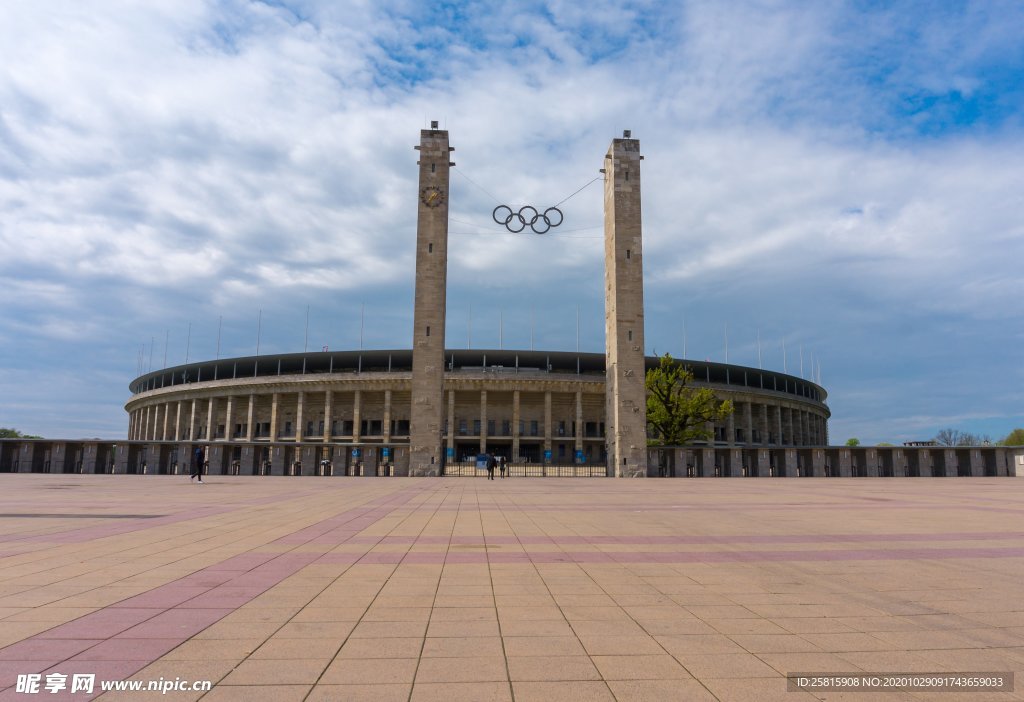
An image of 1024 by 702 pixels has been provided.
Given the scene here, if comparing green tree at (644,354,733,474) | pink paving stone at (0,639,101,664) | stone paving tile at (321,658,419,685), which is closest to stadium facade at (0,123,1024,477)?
green tree at (644,354,733,474)

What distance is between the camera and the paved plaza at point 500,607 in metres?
4.99

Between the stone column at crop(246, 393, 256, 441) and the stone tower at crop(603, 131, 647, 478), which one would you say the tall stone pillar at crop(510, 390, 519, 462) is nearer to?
the stone tower at crop(603, 131, 647, 478)

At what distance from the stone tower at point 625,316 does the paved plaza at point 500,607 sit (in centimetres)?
2930

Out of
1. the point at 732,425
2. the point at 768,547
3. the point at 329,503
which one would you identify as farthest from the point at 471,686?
the point at 732,425

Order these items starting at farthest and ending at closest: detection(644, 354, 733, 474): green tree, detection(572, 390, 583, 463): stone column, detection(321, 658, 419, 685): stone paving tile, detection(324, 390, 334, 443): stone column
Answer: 1. detection(324, 390, 334, 443): stone column
2. detection(572, 390, 583, 463): stone column
3. detection(644, 354, 733, 474): green tree
4. detection(321, 658, 419, 685): stone paving tile

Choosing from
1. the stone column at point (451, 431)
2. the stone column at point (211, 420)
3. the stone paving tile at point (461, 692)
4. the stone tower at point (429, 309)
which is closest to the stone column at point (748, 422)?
the stone column at point (451, 431)

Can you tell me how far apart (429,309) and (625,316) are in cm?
1391

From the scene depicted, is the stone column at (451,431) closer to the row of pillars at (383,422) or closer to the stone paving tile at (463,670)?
the row of pillars at (383,422)

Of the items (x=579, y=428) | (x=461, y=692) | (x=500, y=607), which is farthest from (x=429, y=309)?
(x=461, y=692)

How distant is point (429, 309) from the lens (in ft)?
144

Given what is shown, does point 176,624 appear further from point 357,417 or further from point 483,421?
point 357,417

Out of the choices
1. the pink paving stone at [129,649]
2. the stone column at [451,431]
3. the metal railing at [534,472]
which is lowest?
the metal railing at [534,472]

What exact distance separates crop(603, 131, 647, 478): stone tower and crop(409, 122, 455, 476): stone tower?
12.2 metres

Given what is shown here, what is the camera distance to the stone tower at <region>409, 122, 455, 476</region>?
1700 inches
